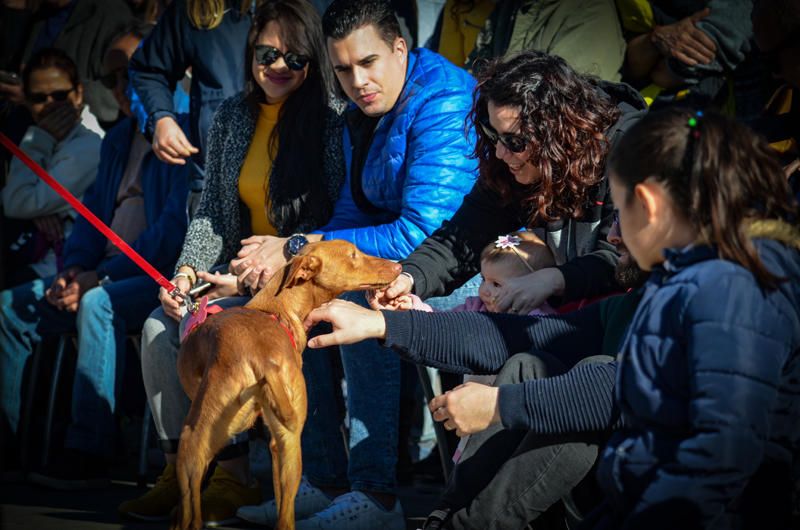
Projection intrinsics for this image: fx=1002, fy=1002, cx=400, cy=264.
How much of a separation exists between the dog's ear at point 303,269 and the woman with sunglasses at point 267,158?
0.91m

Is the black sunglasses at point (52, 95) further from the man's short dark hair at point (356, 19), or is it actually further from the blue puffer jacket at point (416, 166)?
the blue puffer jacket at point (416, 166)

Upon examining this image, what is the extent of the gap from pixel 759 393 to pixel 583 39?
2.92 m

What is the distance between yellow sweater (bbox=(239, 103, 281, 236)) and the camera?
441 centimetres

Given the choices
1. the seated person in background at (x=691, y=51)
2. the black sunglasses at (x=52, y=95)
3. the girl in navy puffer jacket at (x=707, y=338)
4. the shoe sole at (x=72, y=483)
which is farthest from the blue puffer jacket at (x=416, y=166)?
the black sunglasses at (x=52, y=95)

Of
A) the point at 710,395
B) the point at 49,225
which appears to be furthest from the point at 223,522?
the point at 49,225

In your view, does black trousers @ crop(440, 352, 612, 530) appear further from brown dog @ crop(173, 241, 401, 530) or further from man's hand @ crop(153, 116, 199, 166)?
man's hand @ crop(153, 116, 199, 166)

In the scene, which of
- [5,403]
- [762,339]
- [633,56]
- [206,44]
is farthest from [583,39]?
[5,403]

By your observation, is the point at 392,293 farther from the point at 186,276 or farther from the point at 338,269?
the point at 186,276

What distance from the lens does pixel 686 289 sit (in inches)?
79.1

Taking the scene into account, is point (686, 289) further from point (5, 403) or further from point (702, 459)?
point (5, 403)

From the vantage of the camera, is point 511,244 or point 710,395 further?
point 511,244

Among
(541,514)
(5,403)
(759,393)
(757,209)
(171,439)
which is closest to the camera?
(759,393)

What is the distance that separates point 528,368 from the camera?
103 inches

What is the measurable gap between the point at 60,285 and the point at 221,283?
1.55 m
